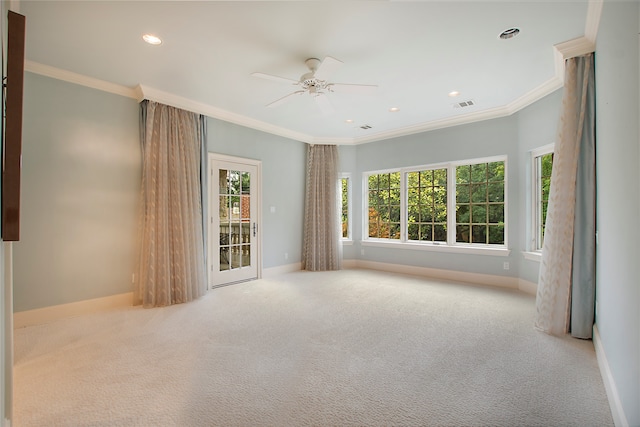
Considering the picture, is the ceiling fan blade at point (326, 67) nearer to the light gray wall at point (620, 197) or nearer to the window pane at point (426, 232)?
the light gray wall at point (620, 197)

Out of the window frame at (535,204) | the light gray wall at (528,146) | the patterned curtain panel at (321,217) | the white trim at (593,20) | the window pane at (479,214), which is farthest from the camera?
the patterned curtain panel at (321,217)

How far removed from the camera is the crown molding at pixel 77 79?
317 cm

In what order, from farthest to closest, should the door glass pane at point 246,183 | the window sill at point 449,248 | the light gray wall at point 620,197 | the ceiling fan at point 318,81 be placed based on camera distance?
the door glass pane at point 246,183 < the window sill at point 449,248 < the ceiling fan at point 318,81 < the light gray wall at point 620,197

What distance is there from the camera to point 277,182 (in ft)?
18.4

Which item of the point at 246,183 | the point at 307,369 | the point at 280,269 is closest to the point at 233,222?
the point at 246,183

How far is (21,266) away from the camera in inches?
123

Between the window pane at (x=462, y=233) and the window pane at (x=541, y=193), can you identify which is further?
the window pane at (x=462, y=233)

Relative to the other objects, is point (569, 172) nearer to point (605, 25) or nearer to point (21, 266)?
point (605, 25)

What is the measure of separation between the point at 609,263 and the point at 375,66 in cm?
270

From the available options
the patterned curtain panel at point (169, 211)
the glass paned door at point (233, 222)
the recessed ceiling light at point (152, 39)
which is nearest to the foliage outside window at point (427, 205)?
the glass paned door at point (233, 222)

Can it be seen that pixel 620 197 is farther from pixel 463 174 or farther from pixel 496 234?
pixel 463 174

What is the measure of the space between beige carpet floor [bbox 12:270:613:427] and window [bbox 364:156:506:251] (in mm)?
1593

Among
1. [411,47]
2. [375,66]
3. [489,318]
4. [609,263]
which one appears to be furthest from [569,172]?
[375,66]

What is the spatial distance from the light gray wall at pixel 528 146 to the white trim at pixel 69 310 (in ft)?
18.3
